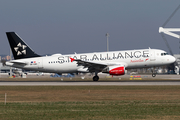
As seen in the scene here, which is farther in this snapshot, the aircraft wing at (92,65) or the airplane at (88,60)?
the airplane at (88,60)

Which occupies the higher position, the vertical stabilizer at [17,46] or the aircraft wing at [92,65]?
the vertical stabilizer at [17,46]

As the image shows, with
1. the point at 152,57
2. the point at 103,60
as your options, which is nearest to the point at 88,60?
the point at 103,60

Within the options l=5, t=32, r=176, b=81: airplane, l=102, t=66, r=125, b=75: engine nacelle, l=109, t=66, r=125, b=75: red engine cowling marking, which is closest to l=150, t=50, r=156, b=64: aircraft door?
l=5, t=32, r=176, b=81: airplane

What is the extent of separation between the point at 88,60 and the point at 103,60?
272 centimetres

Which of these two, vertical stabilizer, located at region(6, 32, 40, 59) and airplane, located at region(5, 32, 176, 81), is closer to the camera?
airplane, located at region(5, 32, 176, 81)

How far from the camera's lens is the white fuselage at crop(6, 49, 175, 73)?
51531 mm

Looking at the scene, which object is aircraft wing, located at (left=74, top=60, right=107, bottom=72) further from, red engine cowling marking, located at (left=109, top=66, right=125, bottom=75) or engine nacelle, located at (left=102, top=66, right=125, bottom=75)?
red engine cowling marking, located at (left=109, top=66, right=125, bottom=75)

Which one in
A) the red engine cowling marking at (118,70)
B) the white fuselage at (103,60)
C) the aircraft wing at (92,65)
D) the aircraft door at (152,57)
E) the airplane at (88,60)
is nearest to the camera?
the red engine cowling marking at (118,70)

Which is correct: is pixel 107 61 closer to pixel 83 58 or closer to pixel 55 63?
pixel 83 58

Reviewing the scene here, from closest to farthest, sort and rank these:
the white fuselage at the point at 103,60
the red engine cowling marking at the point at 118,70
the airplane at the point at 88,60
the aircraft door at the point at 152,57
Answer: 1. the red engine cowling marking at the point at 118,70
2. the airplane at the point at 88,60
3. the white fuselage at the point at 103,60
4. the aircraft door at the point at 152,57

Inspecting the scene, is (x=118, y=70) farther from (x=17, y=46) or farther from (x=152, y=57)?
(x=17, y=46)

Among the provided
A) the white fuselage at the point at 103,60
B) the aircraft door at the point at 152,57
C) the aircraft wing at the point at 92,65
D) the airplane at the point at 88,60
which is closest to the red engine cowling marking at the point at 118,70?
the airplane at the point at 88,60

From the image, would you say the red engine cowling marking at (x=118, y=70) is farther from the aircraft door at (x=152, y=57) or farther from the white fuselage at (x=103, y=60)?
the aircraft door at (x=152, y=57)

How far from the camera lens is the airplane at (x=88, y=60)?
168 ft
